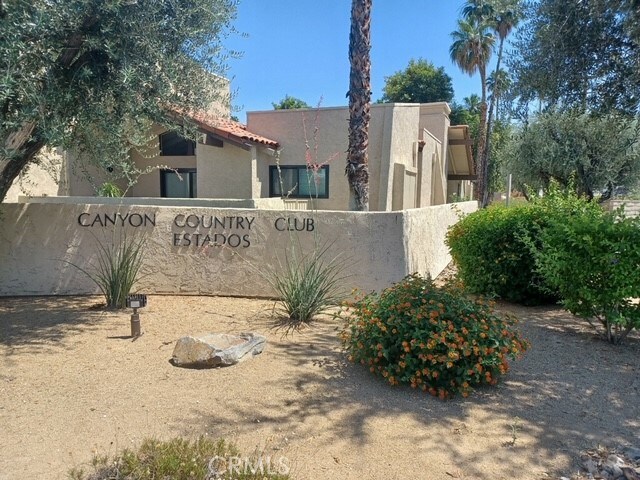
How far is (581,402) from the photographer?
4.45 metres

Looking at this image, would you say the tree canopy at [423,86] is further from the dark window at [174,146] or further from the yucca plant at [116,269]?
the yucca plant at [116,269]

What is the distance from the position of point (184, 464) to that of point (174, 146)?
1531cm

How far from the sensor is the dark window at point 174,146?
16.9 metres

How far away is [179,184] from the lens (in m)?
16.9

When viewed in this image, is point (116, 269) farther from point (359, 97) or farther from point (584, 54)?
point (584, 54)

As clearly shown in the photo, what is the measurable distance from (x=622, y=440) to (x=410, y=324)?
1833mm

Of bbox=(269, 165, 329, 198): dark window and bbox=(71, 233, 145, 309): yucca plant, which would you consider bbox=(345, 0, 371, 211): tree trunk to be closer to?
bbox=(71, 233, 145, 309): yucca plant

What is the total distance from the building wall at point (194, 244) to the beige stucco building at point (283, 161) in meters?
6.30

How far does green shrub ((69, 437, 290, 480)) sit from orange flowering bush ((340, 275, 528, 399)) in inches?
64.6

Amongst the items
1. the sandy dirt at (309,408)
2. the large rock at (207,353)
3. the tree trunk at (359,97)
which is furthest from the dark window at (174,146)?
the large rock at (207,353)

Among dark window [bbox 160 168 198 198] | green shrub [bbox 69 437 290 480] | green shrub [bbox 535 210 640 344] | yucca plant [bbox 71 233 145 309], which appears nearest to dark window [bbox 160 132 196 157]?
dark window [bbox 160 168 198 198]

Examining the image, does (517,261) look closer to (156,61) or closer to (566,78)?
A: (566,78)

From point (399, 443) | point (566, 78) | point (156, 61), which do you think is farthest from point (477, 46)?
point (399, 443)

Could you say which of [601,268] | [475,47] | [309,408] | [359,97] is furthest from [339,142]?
[475,47]
